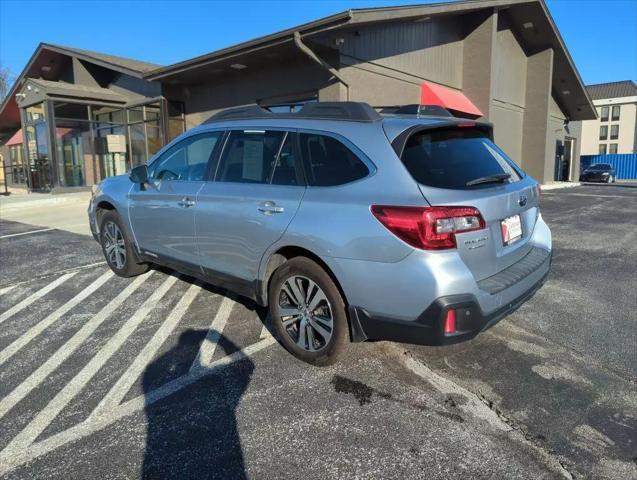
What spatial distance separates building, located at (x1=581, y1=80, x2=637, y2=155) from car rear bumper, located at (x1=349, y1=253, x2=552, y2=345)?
61.8m

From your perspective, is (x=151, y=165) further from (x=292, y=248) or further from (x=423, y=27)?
(x=423, y=27)

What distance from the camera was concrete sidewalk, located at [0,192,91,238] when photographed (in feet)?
33.8

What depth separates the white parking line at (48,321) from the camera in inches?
152

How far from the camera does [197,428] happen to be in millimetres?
2738

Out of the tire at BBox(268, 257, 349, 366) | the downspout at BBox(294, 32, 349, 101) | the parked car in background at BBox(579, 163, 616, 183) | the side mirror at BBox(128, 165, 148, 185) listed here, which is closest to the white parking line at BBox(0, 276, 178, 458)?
the side mirror at BBox(128, 165, 148, 185)

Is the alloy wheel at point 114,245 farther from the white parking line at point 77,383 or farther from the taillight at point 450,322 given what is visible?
the taillight at point 450,322

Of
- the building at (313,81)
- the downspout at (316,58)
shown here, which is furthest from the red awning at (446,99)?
the downspout at (316,58)

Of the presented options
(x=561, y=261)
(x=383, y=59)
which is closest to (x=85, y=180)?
(x=383, y=59)

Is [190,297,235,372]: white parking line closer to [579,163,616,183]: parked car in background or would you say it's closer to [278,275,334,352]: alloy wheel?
[278,275,334,352]: alloy wheel

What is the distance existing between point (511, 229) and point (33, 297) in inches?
193

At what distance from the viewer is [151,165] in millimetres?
5039

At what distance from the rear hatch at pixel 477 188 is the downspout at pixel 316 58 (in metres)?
7.80

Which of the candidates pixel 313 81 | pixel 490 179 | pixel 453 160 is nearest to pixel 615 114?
pixel 313 81

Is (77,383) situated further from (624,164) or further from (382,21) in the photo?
(624,164)
